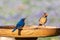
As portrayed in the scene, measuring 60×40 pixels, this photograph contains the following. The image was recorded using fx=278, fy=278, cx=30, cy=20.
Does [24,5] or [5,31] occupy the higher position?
[24,5]

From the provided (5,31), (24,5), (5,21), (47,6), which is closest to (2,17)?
(5,21)

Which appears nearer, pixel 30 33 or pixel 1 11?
pixel 30 33

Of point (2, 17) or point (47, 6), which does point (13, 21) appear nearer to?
point (2, 17)

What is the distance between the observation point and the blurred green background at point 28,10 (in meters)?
4.06

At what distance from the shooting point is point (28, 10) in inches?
162

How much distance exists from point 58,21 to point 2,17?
83cm

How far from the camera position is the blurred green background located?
4.06 meters

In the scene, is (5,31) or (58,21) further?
(58,21)

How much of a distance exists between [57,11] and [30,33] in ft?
5.45

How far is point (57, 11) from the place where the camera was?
4094 millimetres

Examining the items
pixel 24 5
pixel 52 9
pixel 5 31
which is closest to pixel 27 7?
pixel 24 5

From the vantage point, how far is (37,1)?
427cm

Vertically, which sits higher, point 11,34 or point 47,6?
point 47,6

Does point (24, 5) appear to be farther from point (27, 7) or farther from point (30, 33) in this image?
point (30, 33)
